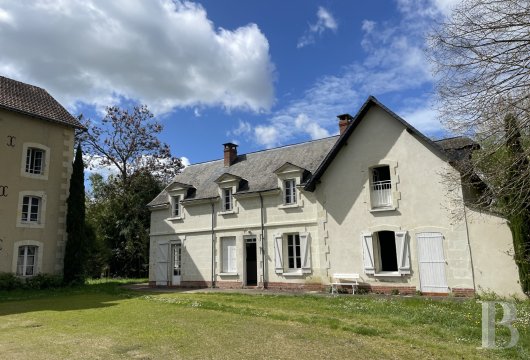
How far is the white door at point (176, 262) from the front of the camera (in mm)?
20328

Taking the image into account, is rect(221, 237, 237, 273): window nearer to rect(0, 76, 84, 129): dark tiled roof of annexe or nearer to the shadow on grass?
the shadow on grass

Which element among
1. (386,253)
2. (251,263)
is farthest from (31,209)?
(386,253)

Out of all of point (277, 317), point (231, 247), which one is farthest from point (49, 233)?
point (277, 317)

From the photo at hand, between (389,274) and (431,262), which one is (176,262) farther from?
(431,262)

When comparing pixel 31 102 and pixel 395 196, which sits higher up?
pixel 31 102

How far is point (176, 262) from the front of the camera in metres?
20.7

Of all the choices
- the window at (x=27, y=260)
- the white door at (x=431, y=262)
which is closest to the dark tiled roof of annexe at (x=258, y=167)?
the white door at (x=431, y=262)

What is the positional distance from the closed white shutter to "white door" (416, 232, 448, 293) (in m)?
12.4

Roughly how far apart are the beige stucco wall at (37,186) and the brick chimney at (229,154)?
7.90 metres

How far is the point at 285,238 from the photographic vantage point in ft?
57.0

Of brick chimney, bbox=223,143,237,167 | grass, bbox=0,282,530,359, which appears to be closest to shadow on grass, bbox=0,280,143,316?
grass, bbox=0,282,530,359

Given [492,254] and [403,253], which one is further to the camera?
[403,253]

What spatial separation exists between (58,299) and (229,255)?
729 cm

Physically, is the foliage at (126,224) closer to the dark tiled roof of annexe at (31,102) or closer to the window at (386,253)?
the dark tiled roof of annexe at (31,102)
